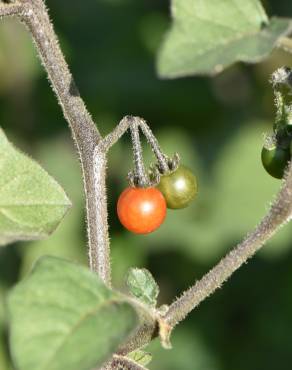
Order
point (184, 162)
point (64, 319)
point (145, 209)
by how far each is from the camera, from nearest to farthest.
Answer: point (64, 319), point (145, 209), point (184, 162)

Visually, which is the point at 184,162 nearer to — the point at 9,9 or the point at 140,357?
the point at 140,357

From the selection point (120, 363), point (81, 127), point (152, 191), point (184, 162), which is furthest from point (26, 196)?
point (184, 162)

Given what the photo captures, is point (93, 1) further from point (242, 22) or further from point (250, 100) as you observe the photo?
point (242, 22)

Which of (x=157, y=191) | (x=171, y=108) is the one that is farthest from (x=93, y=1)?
(x=157, y=191)

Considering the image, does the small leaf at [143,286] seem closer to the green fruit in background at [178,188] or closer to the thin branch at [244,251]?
the thin branch at [244,251]

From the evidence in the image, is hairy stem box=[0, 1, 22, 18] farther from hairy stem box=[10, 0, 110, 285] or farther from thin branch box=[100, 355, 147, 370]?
thin branch box=[100, 355, 147, 370]

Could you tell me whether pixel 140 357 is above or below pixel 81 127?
below
